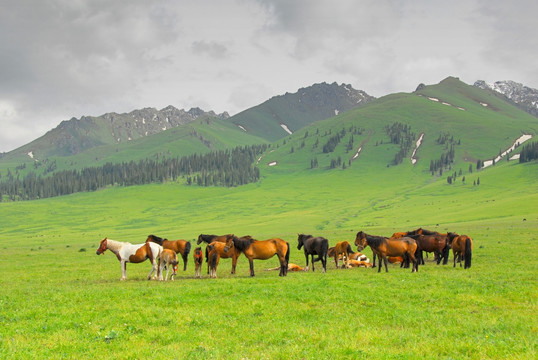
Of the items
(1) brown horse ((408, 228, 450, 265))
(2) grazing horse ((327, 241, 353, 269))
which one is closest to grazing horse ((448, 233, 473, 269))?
(1) brown horse ((408, 228, 450, 265))

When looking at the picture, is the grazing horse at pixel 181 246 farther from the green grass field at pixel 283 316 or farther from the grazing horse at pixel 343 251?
the grazing horse at pixel 343 251

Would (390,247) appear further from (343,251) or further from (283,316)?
(283,316)

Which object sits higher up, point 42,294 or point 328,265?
point 42,294

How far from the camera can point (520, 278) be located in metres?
21.2

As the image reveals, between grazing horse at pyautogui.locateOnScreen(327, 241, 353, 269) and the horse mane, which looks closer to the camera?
the horse mane

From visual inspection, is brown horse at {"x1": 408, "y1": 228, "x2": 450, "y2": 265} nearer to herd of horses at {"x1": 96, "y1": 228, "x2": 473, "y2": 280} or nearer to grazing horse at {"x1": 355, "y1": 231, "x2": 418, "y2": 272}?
herd of horses at {"x1": 96, "y1": 228, "x2": 473, "y2": 280}

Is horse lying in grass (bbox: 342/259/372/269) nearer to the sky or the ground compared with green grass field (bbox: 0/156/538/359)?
nearer to the ground

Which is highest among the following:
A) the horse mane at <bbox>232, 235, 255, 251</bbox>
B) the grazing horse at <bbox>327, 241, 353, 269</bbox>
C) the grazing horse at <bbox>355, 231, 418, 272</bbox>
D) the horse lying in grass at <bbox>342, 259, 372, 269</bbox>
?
the horse mane at <bbox>232, 235, 255, 251</bbox>

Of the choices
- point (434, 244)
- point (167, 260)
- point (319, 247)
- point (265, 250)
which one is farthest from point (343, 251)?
point (167, 260)

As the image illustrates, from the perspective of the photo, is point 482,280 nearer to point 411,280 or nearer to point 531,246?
point 411,280

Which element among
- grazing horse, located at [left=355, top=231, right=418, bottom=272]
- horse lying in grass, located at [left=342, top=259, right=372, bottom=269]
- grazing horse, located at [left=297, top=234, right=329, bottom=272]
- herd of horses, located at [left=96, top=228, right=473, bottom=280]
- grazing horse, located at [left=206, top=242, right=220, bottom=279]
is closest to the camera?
herd of horses, located at [left=96, top=228, right=473, bottom=280]

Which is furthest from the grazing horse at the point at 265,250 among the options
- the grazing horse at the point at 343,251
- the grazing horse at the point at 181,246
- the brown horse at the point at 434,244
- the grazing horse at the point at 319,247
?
the brown horse at the point at 434,244

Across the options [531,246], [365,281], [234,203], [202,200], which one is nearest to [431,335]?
[365,281]

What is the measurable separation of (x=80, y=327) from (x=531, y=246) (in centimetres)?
4040
